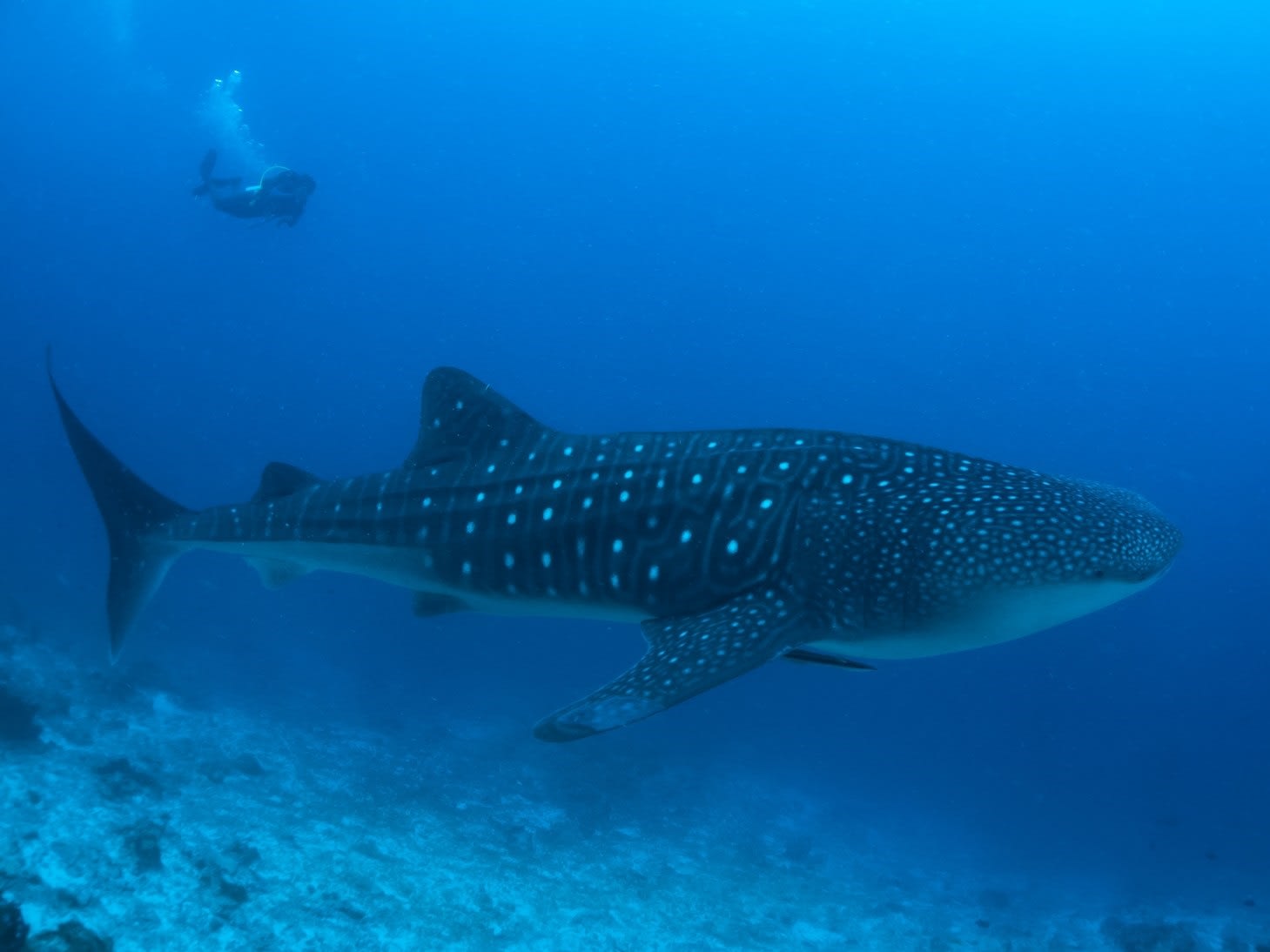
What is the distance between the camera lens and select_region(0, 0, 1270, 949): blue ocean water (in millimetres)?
16734

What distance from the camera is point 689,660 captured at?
4434mm

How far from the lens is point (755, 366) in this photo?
94250 mm

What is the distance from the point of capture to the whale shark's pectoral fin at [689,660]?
4039mm

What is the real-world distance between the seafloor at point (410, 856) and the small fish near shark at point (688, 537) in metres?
3.08

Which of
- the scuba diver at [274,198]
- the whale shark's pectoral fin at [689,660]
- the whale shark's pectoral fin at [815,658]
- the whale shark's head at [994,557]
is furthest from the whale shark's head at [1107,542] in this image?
the scuba diver at [274,198]

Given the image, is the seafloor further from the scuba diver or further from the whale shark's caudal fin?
the scuba diver

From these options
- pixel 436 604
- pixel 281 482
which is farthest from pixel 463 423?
pixel 281 482

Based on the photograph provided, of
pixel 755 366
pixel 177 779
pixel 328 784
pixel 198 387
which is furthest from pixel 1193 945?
pixel 198 387

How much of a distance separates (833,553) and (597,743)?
64.0 feet

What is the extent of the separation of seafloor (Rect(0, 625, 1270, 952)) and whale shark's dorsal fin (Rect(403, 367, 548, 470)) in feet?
13.1

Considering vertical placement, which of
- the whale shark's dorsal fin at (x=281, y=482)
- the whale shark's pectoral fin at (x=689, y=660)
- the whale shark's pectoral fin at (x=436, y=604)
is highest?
the whale shark's dorsal fin at (x=281, y=482)

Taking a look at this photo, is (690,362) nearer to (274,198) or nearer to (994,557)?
(274,198)

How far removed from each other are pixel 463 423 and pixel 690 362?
90.2 meters

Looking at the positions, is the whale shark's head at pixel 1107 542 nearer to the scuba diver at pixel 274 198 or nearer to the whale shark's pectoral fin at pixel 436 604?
the whale shark's pectoral fin at pixel 436 604
